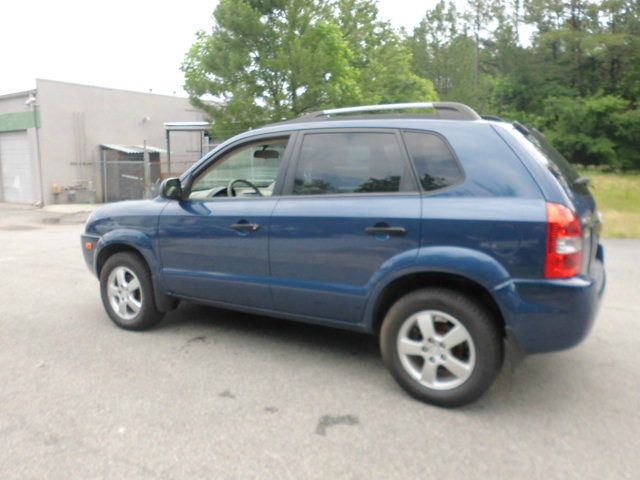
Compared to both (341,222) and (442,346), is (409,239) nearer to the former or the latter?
(341,222)

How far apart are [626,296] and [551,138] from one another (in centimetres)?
3232

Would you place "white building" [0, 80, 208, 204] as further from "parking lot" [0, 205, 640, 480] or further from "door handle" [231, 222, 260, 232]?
"door handle" [231, 222, 260, 232]

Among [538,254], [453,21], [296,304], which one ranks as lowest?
[296,304]

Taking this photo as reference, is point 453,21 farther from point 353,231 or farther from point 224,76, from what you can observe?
point 353,231

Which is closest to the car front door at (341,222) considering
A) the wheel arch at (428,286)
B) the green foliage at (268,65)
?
the wheel arch at (428,286)

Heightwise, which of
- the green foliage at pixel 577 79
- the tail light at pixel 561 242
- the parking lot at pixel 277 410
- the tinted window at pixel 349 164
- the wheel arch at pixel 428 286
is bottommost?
the parking lot at pixel 277 410

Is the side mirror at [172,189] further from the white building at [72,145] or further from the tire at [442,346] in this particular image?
the white building at [72,145]

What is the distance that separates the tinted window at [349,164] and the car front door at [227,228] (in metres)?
0.23

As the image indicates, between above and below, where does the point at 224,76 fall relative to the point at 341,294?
above

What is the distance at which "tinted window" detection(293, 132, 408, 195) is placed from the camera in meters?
3.77

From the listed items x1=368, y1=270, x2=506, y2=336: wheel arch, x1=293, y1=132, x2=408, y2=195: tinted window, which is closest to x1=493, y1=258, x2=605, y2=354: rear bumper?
x1=368, y1=270, x2=506, y2=336: wheel arch

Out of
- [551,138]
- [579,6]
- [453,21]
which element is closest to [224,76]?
[551,138]

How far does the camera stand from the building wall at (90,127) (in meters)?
20.9

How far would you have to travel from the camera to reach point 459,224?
3.38m
